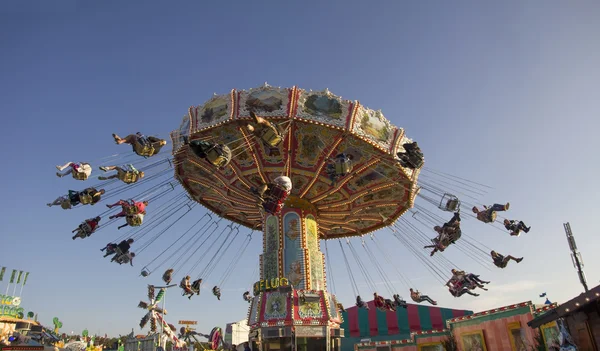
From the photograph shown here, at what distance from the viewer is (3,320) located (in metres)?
43.1

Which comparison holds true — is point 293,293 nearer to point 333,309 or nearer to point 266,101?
point 333,309

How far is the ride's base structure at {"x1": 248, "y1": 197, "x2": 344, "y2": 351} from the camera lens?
53.4 ft

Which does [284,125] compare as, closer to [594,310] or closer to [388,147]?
[388,147]

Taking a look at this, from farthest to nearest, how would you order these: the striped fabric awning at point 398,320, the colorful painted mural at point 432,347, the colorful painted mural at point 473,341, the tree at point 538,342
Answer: the striped fabric awning at point 398,320
the colorful painted mural at point 432,347
the colorful painted mural at point 473,341
the tree at point 538,342

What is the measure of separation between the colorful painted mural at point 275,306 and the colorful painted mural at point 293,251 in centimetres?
83

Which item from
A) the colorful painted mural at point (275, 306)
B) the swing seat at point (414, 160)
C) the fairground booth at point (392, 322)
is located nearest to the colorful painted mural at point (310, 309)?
the colorful painted mural at point (275, 306)

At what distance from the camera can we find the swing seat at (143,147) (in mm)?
12656

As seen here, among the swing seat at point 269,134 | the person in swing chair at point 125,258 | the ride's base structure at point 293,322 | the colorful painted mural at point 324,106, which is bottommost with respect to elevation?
the ride's base structure at point 293,322

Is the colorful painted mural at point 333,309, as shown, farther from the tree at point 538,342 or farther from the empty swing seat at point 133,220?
the empty swing seat at point 133,220

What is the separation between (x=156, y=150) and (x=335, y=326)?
10647 mm

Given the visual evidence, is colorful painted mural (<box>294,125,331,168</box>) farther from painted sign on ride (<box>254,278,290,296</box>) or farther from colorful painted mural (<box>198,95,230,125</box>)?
painted sign on ride (<box>254,278,290,296</box>)

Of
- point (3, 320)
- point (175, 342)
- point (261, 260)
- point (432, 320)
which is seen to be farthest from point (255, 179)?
point (3, 320)

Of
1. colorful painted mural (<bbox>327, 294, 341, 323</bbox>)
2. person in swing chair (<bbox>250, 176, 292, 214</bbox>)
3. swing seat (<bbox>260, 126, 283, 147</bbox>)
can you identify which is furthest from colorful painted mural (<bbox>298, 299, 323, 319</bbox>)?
swing seat (<bbox>260, 126, 283, 147</bbox>)

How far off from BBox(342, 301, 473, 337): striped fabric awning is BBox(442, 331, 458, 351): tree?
1267 centimetres
